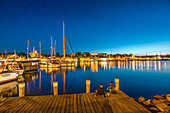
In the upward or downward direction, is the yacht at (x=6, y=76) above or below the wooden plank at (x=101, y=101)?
below

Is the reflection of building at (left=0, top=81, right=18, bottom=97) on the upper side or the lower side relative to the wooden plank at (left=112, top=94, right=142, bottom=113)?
lower

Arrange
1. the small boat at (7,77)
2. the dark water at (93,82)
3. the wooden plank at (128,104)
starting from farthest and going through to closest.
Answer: the small boat at (7,77)
the dark water at (93,82)
the wooden plank at (128,104)

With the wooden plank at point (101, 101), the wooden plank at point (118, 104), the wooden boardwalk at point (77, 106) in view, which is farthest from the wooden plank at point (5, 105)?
the wooden plank at point (118, 104)

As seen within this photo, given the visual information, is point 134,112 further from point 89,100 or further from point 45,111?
point 45,111

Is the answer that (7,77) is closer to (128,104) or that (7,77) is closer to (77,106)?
(77,106)

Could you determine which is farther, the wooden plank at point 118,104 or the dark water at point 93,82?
the dark water at point 93,82

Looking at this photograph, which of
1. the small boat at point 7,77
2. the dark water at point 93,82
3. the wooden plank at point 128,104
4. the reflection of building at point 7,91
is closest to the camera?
the wooden plank at point 128,104

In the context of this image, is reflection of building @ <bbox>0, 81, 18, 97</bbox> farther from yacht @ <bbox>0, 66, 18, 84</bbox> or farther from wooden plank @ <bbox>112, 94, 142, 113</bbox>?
wooden plank @ <bbox>112, 94, 142, 113</bbox>

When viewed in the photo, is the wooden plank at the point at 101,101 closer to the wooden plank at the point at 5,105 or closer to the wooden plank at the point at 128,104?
the wooden plank at the point at 128,104

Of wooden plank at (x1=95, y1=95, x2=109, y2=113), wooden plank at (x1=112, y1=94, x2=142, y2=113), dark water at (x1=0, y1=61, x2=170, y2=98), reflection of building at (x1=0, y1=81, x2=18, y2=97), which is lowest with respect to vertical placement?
dark water at (x1=0, y1=61, x2=170, y2=98)

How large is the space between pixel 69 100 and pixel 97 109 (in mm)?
2725

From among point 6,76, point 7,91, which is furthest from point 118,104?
point 6,76

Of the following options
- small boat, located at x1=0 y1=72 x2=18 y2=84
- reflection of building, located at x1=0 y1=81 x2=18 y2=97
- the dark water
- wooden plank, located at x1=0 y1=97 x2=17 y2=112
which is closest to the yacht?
small boat, located at x1=0 y1=72 x2=18 y2=84

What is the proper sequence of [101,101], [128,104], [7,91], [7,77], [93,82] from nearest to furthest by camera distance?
1. [128,104]
2. [101,101]
3. [7,91]
4. [7,77]
5. [93,82]
